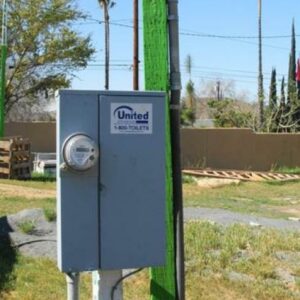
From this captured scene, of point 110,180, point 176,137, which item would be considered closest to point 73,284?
point 110,180

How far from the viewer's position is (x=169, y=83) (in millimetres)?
4137

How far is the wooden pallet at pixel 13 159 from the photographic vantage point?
20000 millimetres

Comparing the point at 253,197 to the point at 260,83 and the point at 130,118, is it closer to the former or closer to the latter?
the point at 130,118

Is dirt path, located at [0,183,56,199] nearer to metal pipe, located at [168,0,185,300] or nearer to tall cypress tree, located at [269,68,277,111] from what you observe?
metal pipe, located at [168,0,185,300]

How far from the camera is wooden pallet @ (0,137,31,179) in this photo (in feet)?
65.6

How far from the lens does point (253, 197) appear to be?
1809 cm

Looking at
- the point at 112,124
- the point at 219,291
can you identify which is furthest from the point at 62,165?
the point at 219,291

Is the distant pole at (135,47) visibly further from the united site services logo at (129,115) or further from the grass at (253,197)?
the united site services logo at (129,115)

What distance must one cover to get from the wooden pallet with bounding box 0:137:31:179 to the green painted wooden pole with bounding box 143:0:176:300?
16.3m

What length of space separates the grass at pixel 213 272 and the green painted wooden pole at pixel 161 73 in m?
1.38

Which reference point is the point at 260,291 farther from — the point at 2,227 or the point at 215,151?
the point at 215,151

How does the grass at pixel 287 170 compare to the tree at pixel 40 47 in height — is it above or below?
below

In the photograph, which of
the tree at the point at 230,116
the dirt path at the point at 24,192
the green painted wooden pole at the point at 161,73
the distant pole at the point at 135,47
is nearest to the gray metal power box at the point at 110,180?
the green painted wooden pole at the point at 161,73

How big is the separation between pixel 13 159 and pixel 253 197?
7525mm
